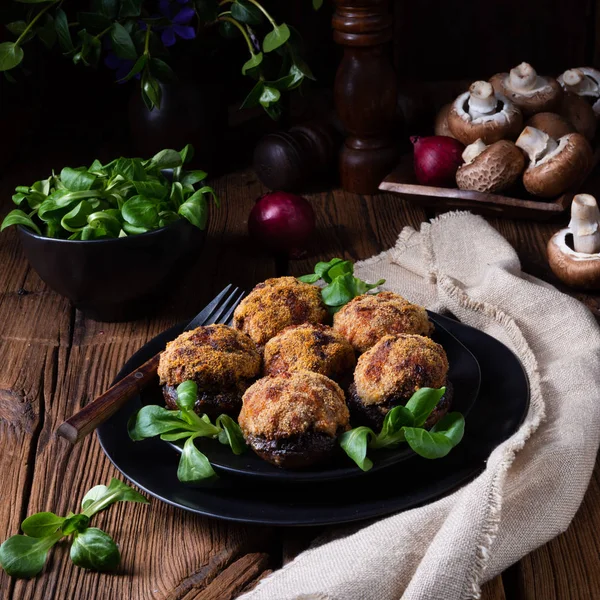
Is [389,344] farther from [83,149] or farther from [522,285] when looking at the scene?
[83,149]

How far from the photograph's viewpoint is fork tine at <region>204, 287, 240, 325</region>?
1.27 metres

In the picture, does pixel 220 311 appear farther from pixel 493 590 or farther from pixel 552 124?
pixel 552 124

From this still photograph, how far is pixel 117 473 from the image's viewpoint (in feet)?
3.61

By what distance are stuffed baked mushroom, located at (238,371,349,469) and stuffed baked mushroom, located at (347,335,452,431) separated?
0.13 ft

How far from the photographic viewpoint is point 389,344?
1.05 m

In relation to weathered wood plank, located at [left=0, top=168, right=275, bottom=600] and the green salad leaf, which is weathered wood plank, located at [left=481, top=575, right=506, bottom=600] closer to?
weathered wood plank, located at [left=0, top=168, right=275, bottom=600]

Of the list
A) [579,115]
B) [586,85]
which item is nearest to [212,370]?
[579,115]

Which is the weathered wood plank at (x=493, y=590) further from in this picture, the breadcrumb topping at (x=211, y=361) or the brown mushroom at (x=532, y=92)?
the brown mushroom at (x=532, y=92)

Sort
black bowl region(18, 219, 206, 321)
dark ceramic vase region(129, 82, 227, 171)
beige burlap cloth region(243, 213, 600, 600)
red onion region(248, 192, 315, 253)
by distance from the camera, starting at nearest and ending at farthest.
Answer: beige burlap cloth region(243, 213, 600, 600)
black bowl region(18, 219, 206, 321)
red onion region(248, 192, 315, 253)
dark ceramic vase region(129, 82, 227, 171)

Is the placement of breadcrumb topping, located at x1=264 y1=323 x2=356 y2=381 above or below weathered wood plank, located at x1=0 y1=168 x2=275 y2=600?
above

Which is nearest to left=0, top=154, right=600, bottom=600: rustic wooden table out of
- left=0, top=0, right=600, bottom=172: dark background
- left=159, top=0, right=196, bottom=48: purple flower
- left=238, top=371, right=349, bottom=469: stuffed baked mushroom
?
left=238, top=371, right=349, bottom=469: stuffed baked mushroom

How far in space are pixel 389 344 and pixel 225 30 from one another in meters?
0.99

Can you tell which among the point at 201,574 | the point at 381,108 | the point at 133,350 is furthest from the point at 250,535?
the point at 381,108

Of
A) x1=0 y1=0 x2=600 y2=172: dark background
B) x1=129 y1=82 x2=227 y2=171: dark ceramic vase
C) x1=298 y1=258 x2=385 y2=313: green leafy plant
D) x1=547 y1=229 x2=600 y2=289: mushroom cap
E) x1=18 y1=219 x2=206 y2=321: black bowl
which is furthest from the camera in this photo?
x1=0 y1=0 x2=600 y2=172: dark background
